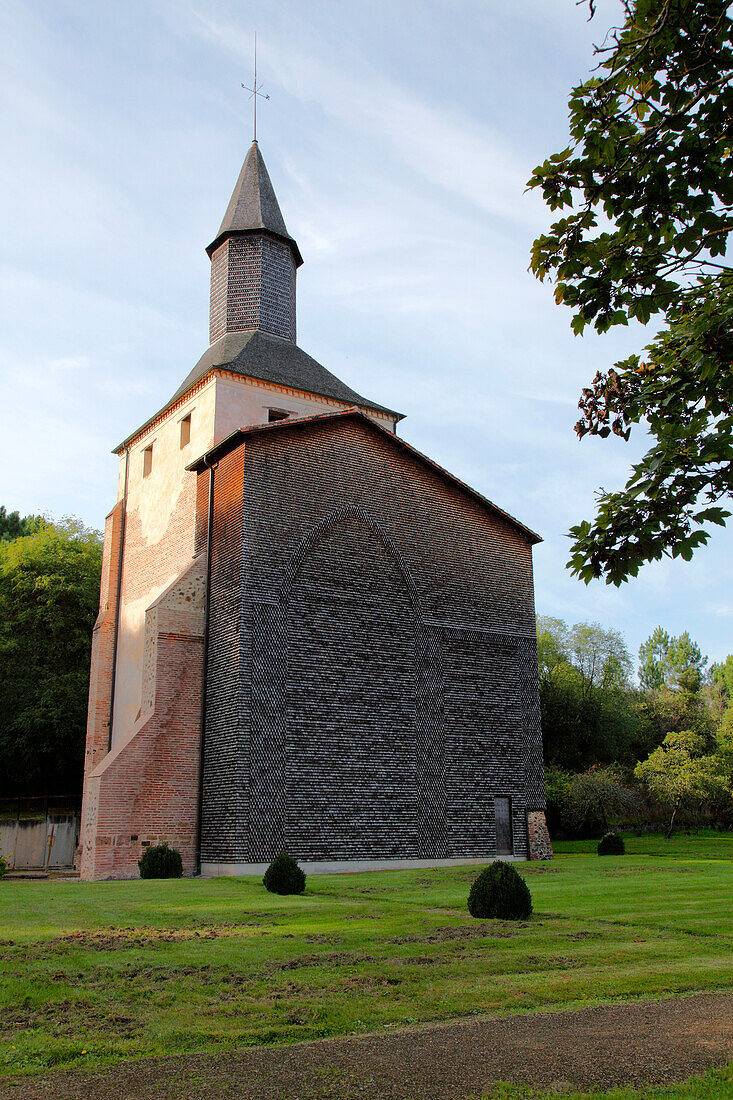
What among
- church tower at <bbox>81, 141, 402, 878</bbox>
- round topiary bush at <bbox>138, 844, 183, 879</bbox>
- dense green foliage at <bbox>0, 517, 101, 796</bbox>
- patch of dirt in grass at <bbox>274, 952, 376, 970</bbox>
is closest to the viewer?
patch of dirt in grass at <bbox>274, 952, 376, 970</bbox>

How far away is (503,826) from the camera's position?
2511cm

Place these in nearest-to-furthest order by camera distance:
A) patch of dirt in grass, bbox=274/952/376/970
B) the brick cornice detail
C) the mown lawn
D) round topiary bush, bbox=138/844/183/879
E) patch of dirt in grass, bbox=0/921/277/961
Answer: the mown lawn → patch of dirt in grass, bbox=274/952/376/970 → patch of dirt in grass, bbox=0/921/277/961 → round topiary bush, bbox=138/844/183/879 → the brick cornice detail

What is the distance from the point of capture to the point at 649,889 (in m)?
16.0

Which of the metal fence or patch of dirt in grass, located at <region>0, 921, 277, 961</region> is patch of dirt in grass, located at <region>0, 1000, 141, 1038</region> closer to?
patch of dirt in grass, located at <region>0, 921, 277, 961</region>

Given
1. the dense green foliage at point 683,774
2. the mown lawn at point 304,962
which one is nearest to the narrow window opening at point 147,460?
the mown lawn at point 304,962

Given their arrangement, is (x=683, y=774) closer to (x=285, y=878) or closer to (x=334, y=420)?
(x=334, y=420)

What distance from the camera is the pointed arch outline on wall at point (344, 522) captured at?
23.3m

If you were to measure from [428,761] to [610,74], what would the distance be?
19757 millimetres

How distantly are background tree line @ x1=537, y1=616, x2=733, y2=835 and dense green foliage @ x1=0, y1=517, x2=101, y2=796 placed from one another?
22.0 m

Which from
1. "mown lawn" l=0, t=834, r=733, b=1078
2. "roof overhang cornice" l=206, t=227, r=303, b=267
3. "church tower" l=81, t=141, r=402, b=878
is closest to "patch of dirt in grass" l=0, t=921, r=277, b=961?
"mown lawn" l=0, t=834, r=733, b=1078

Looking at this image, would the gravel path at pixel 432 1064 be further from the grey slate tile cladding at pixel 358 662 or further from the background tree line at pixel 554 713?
the background tree line at pixel 554 713

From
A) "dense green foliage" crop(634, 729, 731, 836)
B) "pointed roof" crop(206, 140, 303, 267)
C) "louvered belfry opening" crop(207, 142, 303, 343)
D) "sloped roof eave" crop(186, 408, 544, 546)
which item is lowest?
"dense green foliage" crop(634, 729, 731, 836)

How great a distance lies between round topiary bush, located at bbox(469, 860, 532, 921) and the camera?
39.3ft

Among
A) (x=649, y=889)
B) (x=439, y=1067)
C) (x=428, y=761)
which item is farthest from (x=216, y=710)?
(x=439, y=1067)
